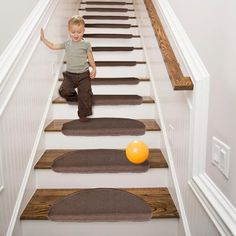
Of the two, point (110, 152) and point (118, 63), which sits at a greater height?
point (118, 63)

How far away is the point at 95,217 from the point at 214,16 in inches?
52.3

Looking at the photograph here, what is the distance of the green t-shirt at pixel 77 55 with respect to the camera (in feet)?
9.78

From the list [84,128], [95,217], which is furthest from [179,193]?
[84,128]

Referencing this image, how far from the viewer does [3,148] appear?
1.87 meters

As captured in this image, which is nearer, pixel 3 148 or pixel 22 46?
pixel 3 148

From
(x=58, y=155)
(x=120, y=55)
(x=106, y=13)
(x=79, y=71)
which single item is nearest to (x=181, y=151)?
(x=58, y=155)

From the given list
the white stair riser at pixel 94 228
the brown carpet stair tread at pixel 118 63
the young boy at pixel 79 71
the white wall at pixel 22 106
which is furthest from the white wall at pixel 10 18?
the white stair riser at pixel 94 228

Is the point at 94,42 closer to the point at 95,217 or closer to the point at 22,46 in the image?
the point at 22,46

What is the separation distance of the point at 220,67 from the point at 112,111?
5.23ft

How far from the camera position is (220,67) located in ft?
5.16

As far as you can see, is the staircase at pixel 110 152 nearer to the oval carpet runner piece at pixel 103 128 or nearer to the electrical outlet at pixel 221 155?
the oval carpet runner piece at pixel 103 128

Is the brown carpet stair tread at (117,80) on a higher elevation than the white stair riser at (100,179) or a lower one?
higher

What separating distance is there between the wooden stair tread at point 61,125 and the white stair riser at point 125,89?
47 cm

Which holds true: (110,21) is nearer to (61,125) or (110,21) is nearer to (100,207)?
(61,125)
